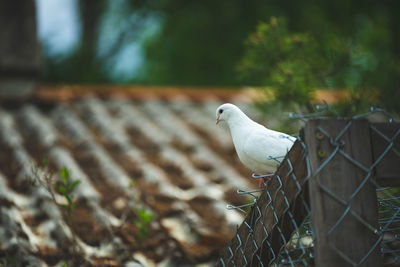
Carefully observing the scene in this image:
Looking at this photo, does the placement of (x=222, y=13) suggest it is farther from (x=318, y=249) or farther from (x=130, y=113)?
(x=318, y=249)

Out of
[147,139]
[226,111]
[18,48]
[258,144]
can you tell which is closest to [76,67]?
[18,48]

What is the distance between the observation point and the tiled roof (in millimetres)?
2227

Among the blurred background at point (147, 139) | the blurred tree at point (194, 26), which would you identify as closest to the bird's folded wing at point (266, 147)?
the blurred background at point (147, 139)

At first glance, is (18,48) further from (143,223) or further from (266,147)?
(266,147)

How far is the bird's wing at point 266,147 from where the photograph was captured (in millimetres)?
1403

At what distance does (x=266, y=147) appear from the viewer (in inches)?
55.9

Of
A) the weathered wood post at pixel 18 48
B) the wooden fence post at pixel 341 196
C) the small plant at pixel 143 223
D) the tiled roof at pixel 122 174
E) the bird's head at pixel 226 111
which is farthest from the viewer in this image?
the weathered wood post at pixel 18 48

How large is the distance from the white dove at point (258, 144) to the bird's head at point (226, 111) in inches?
1.0

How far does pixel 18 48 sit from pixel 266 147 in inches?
151

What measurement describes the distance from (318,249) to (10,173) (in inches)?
98.1

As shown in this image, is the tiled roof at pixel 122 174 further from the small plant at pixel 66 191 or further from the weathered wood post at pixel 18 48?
the weathered wood post at pixel 18 48

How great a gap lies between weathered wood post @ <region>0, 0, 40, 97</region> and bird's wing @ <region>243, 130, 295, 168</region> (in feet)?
11.8

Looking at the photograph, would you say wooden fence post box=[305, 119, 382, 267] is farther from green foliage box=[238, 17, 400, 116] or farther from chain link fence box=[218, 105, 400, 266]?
green foliage box=[238, 17, 400, 116]

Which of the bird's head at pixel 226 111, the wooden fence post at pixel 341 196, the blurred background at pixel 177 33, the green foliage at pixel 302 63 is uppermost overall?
the blurred background at pixel 177 33
